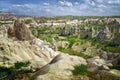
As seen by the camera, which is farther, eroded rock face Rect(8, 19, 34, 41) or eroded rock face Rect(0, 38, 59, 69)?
eroded rock face Rect(8, 19, 34, 41)

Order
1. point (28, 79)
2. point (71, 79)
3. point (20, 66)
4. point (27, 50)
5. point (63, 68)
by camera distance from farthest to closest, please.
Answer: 1. point (27, 50)
2. point (20, 66)
3. point (28, 79)
4. point (63, 68)
5. point (71, 79)

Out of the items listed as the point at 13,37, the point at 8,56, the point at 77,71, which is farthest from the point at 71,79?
the point at 13,37

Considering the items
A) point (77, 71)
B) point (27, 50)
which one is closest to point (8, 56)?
point (27, 50)

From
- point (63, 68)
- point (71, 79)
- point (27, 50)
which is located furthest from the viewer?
point (27, 50)

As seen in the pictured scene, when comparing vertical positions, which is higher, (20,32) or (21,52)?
(20,32)

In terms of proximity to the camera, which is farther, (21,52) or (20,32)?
(20,32)

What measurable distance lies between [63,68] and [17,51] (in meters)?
53.3

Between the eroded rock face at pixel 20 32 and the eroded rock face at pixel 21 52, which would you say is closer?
the eroded rock face at pixel 21 52

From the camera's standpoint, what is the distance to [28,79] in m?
39.0

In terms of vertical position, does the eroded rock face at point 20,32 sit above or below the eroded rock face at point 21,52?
above

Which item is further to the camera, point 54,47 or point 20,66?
point 54,47

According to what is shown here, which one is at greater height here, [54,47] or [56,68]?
[56,68]

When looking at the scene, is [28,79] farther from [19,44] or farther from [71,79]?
[19,44]

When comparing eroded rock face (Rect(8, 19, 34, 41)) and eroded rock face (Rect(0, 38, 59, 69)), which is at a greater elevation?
eroded rock face (Rect(8, 19, 34, 41))
